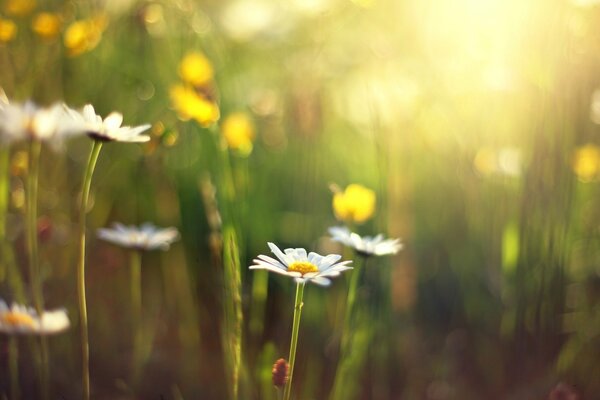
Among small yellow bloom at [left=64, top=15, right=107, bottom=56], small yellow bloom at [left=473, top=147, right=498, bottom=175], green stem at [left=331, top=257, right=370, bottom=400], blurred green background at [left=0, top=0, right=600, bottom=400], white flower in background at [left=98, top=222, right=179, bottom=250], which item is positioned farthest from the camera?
small yellow bloom at [left=473, top=147, right=498, bottom=175]

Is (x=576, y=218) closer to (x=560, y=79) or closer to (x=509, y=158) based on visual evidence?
(x=509, y=158)

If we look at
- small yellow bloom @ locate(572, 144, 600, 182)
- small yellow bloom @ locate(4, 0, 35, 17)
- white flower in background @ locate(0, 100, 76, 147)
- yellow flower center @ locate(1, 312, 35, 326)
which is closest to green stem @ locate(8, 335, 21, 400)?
yellow flower center @ locate(1, 312, 35, 326)

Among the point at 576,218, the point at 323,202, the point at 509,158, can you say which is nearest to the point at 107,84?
the point at 323,202

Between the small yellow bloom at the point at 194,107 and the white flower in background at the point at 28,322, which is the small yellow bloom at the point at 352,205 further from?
the white flower in background at the point at 28,322

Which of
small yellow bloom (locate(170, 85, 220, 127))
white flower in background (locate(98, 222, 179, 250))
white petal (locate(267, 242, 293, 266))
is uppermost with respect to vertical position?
small yellow bloom (locate(170, 85, 220, 127))

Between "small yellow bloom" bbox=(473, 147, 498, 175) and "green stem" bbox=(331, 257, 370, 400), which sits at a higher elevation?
"small yellow bloom" bbox=(473, 147, 498, 175)

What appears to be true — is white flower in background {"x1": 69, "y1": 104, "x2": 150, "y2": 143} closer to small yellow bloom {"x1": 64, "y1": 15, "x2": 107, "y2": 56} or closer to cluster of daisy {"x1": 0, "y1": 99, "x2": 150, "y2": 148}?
cluster of daisy {"x1": 0, "y1": 99, "x2": 150, "y2": 148}

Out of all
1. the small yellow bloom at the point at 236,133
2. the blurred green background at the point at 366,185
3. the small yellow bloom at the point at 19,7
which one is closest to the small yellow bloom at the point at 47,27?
the blurred green background at the point at 366,185
